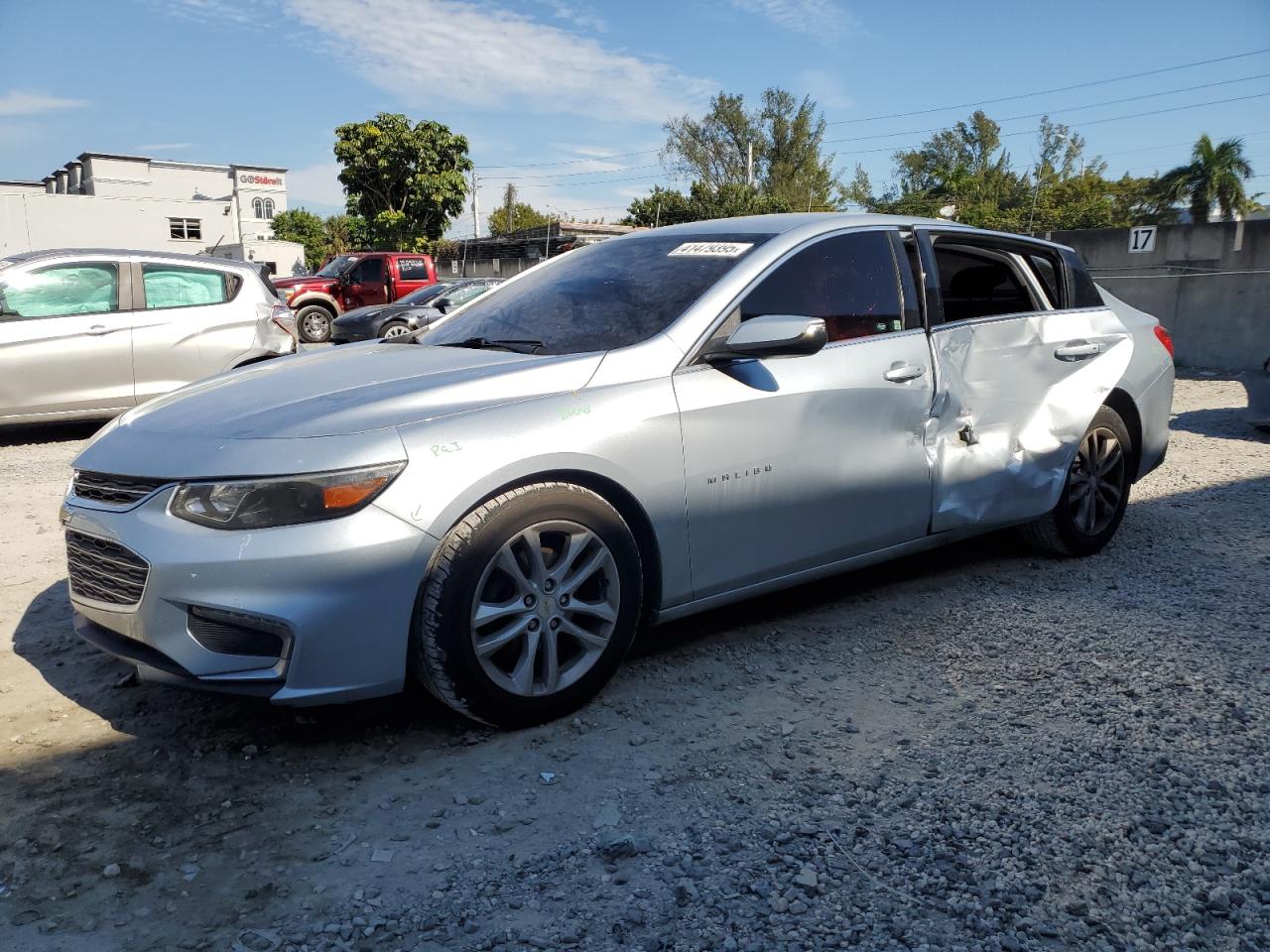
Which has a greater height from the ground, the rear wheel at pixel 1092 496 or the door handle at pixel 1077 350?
the door handle at pixel 1077 350

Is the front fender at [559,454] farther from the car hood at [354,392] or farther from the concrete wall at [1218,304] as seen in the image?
the concrete wall at [1218,304]

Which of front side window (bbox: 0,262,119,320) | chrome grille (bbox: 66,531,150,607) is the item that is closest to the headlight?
chrome grille (bbox: 66,531,150,607)

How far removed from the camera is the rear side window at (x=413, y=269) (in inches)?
859

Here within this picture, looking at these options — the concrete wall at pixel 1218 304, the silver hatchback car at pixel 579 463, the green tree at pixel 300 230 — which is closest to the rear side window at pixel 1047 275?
the silver hatchback car at pixel 579 463

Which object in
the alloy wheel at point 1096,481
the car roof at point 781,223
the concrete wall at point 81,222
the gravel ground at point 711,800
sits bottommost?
the gravel ground at point 711,800

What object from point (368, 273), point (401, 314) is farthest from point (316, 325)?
point (401, 314)

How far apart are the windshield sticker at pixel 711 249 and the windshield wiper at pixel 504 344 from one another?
701mm

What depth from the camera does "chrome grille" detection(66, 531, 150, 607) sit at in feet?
8.82

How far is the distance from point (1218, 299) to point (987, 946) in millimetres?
13920

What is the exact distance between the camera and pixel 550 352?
330 centimetres

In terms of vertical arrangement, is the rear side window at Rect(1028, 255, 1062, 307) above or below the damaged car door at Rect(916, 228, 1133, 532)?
above

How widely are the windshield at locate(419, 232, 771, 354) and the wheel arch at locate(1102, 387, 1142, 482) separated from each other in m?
2.11

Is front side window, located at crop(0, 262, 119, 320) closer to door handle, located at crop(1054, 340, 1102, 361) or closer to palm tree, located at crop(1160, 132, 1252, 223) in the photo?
door handle, located at crop(1054, 340, 1102, 361)

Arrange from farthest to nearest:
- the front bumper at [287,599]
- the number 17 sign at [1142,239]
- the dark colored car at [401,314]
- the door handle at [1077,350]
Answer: the number 17 sign at [1142,239] → the dark colored car at [401,314] → the door handle at [1077,350] → the front bumper at [287,599]
